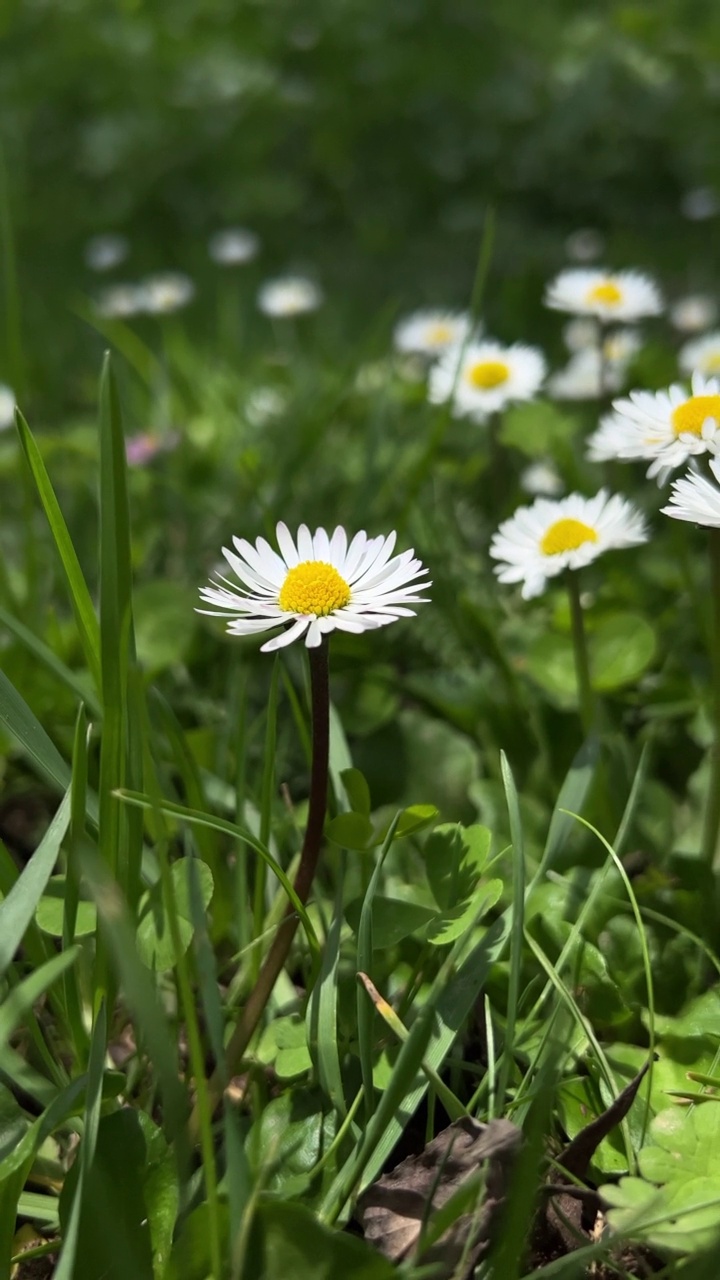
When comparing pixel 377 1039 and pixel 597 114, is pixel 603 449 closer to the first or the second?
pixel 377 1039

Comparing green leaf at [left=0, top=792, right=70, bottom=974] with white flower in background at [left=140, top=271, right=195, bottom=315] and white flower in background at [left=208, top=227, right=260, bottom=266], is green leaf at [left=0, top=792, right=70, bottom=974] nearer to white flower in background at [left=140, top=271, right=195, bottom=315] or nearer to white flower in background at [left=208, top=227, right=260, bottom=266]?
white flower in background at [left=140, top=271, right=195, bottom=315]

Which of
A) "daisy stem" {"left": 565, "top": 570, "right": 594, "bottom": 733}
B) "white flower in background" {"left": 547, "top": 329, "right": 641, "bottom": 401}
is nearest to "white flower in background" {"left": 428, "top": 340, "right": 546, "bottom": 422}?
"white flower in background" {"left": 547, "top": 329, "right": 641, "bottom": 401}

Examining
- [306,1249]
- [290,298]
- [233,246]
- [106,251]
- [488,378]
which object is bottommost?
[306,1249]

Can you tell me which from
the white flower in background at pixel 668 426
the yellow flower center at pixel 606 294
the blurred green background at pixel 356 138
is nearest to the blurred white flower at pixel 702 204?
the blurred green background at pixel 356 138

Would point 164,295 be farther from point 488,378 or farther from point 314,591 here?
point 314,591

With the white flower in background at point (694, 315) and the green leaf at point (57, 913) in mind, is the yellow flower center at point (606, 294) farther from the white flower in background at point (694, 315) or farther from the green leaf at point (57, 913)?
the green leaf at point (57, 913)

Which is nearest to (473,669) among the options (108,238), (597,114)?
(597,114)

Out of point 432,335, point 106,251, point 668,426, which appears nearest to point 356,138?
point 106,251
